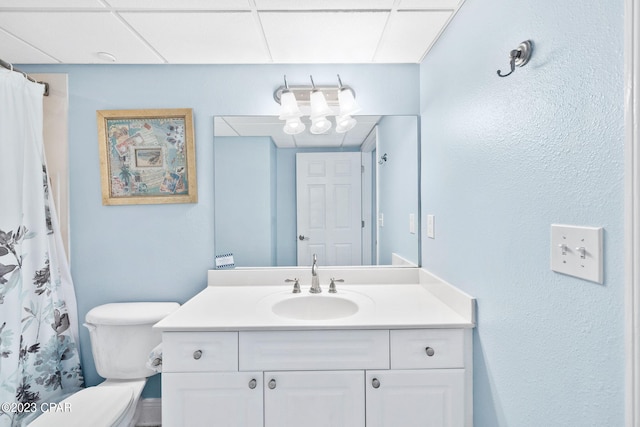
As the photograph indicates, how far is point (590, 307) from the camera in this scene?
2.23ft

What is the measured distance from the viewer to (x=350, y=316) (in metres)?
1.30

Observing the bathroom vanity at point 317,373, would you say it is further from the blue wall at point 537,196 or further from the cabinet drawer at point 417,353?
the blue wall at point 537,196

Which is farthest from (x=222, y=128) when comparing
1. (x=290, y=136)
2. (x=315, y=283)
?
(x=315, y=283)

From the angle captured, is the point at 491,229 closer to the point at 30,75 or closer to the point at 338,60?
the point at 338,60

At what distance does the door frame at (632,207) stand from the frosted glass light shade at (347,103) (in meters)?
1.11

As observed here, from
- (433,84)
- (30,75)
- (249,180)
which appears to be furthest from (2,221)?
(433,84)

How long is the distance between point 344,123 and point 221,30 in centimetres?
71

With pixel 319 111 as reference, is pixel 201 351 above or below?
below

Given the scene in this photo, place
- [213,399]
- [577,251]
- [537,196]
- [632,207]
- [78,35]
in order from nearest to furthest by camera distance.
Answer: [632,207], [577,251], [537,196], [213,399], [78,35]

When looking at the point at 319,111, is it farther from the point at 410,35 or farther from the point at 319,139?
the point at 410,35

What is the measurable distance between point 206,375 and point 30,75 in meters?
1.84

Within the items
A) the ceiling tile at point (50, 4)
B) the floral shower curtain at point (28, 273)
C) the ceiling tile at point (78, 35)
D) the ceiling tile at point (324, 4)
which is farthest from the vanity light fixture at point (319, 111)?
the floral shower curtain at point (28, 273)

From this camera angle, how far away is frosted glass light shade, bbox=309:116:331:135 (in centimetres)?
165

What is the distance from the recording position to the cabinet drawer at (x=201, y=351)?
1170 mm
